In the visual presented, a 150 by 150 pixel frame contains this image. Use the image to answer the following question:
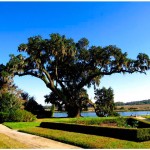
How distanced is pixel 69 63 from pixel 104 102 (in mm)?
12239

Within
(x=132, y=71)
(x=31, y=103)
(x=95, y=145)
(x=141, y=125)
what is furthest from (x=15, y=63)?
(x=95, y=145)

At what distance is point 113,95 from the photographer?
63.1m

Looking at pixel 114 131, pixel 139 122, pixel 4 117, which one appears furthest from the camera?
pixel 4 117

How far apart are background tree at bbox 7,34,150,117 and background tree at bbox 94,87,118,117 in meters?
4.52

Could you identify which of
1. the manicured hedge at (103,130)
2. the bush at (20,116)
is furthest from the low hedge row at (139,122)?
the bush at (20,116)

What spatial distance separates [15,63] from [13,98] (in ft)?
22.0

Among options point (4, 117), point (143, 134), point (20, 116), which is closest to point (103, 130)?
point (143, 134)

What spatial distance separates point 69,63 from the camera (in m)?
49.5

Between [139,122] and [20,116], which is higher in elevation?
[20,116]

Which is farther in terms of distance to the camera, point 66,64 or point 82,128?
point 66,64

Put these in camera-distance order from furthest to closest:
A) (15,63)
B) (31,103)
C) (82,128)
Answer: (31,103), (15,63), (82,128)

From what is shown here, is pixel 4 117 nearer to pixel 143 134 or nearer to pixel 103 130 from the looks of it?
pixel 103 130

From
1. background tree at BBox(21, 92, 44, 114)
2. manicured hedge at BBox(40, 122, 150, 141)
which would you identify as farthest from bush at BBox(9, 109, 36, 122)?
background tree at BBox(21, 92, 44, 114)

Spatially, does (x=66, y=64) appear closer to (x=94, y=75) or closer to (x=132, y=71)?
(x=94, y=75)
